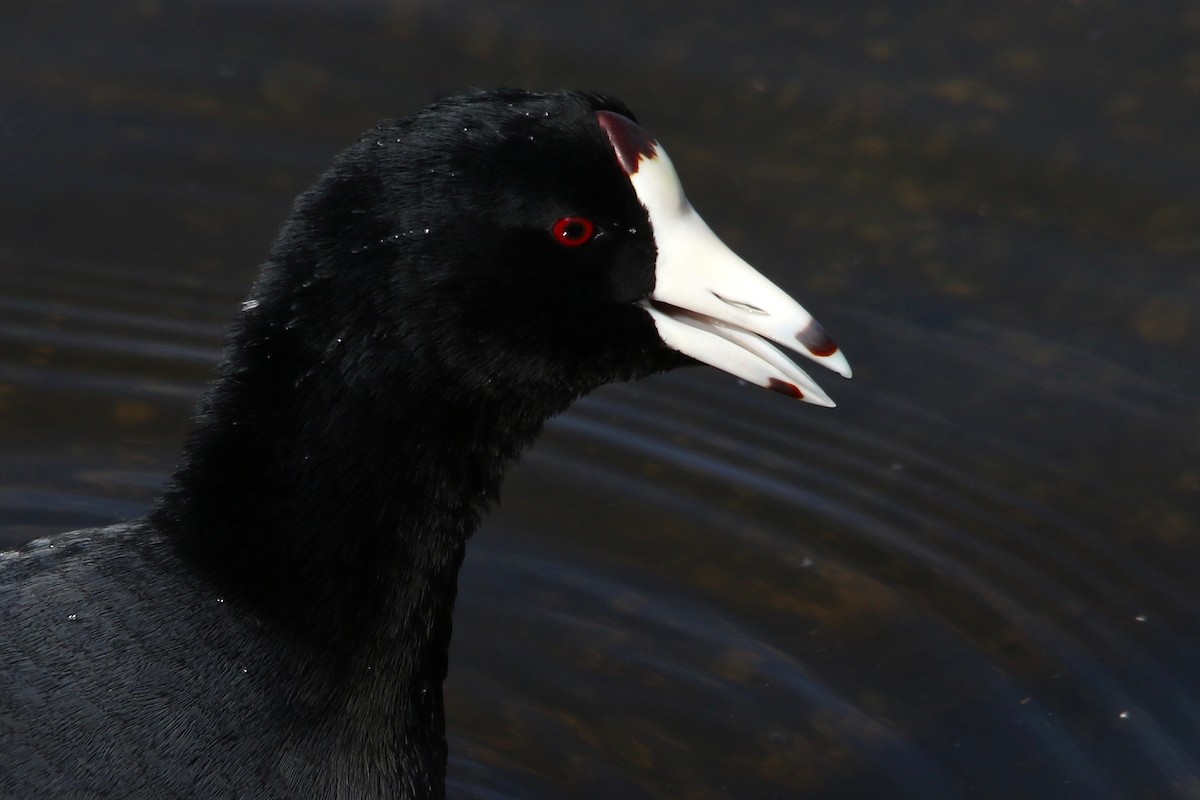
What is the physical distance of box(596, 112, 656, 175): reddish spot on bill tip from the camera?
3.68 m

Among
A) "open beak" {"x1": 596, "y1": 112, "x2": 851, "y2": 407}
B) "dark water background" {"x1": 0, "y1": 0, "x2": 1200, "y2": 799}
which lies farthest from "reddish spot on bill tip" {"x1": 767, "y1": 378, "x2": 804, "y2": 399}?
"dark water background" {"x1": 0, "y1": 0, "x2": 1200, "y2": 799}

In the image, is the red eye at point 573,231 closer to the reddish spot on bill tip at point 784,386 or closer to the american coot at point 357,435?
the american coot at point 357,435

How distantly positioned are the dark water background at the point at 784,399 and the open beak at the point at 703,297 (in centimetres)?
143

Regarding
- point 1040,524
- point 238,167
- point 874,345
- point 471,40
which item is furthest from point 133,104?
point 1040,524

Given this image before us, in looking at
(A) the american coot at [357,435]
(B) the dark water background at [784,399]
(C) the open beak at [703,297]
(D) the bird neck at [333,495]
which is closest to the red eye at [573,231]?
(A) the american coot at [357,435]

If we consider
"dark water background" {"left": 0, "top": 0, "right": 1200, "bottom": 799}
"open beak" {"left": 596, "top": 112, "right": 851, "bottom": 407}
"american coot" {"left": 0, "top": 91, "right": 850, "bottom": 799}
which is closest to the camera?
"american coot" {"left": 0, "top": 91, "right": 850, "bottom": 799}

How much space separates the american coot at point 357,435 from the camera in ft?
11.3

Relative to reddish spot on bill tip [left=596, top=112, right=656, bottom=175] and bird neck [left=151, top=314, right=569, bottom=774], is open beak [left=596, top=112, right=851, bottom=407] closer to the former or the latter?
reddish spot on bill tip [left=596, top=112, right=656, bottom=175]

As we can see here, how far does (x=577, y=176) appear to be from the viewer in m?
3.58

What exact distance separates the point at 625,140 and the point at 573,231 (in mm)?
225

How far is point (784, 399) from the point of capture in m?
5.96

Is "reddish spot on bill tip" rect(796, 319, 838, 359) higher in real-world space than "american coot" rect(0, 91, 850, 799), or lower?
higher

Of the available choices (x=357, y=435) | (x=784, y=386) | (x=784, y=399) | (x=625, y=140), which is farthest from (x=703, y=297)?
(x=784, y=399)

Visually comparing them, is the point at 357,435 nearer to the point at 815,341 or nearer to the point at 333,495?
the point at 333,495
